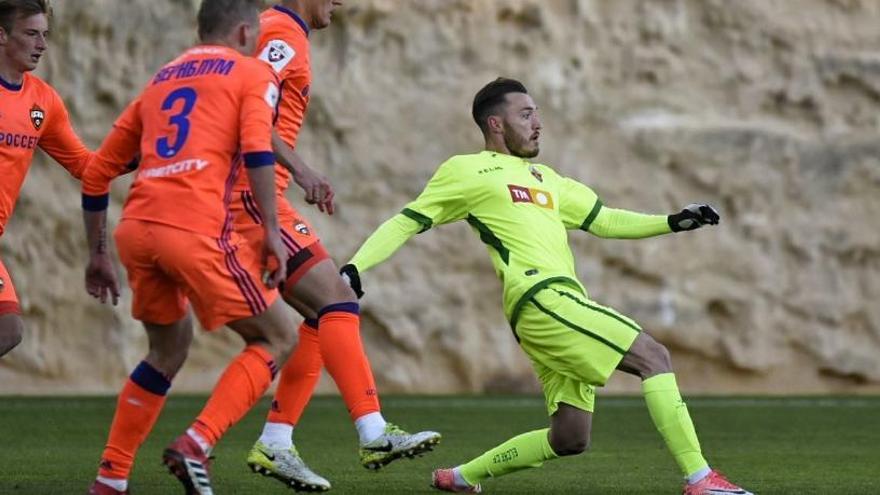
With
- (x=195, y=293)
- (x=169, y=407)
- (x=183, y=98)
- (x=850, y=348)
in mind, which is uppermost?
(x=183, y=98)

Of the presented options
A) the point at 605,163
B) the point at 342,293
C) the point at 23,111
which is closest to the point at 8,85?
the point at 23,111

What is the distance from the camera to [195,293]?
17.5ft

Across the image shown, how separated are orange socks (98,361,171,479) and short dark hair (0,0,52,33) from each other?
82.6 inches

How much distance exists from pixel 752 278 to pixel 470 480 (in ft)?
31.6

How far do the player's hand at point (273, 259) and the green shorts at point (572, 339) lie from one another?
1354 mm

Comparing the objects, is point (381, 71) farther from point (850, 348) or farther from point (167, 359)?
point (167, 359)

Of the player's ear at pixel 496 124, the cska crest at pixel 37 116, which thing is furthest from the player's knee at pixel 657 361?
the cska crest at pixel 37 116

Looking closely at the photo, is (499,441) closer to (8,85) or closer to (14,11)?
(8,85)

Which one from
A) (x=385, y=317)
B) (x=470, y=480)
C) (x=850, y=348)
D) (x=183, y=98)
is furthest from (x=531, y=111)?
(x=850, y=348)

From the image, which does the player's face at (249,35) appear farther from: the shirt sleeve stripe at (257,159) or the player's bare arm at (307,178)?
the shirt sleeve stripe at (257,159)

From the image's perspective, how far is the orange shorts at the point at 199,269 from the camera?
17.3 feet

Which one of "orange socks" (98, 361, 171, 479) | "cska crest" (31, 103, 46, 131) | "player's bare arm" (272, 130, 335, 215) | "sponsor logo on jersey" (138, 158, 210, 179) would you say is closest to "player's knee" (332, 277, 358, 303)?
"player's bare arm" (272, 130, 335, 215)

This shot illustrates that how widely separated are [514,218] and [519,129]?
0.47 m

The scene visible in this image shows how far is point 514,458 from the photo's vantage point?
260 inches
